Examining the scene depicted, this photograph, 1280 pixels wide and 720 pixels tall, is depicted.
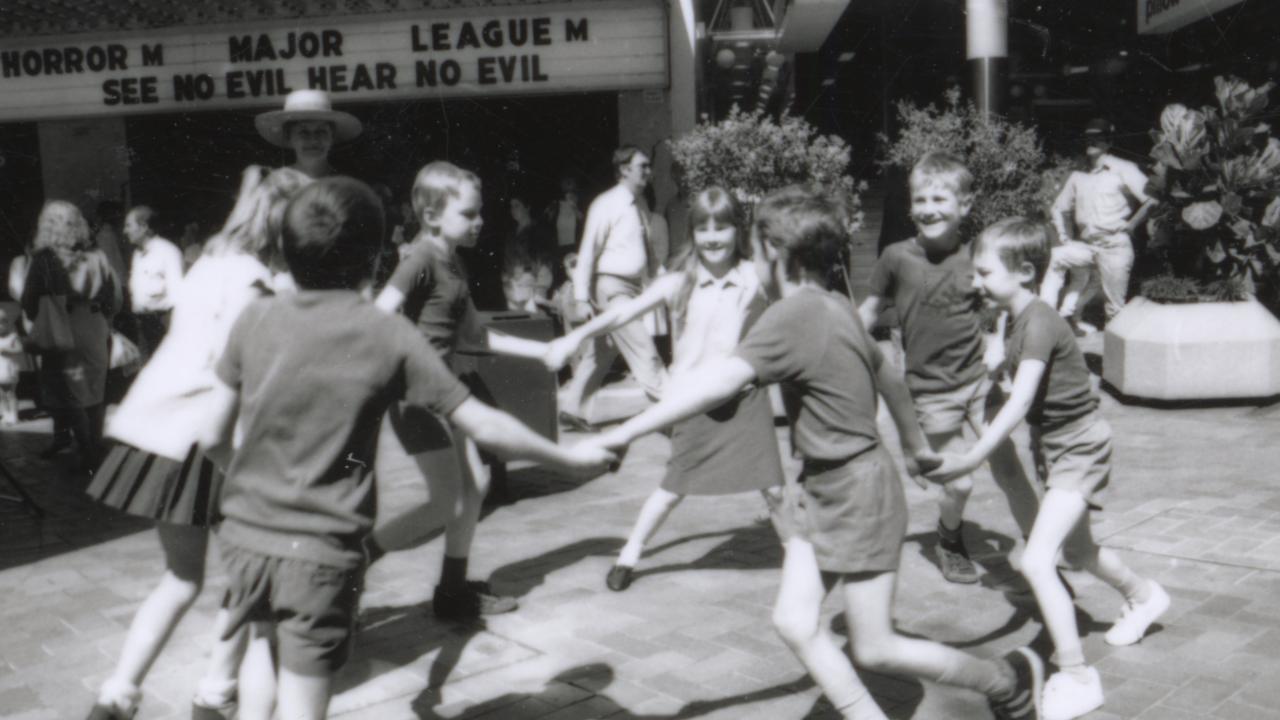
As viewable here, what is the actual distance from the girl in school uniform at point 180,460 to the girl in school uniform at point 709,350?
4.87 feet

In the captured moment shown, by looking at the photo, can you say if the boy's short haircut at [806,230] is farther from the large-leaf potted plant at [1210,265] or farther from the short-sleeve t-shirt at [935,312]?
the large-leaf potted plant at [1210,265]

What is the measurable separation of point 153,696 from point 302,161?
213cm

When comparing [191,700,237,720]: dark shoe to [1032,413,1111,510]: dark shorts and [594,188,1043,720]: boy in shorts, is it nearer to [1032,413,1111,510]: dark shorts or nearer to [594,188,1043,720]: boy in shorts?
[594,188,1043,720]: boy in shorts

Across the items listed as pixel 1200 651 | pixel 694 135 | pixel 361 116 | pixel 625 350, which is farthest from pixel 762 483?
pixel 361 116

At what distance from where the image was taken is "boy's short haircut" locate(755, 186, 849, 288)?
3.03 m

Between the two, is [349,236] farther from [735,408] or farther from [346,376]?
[735,408]

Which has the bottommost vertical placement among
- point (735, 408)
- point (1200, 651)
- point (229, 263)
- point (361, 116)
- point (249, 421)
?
point (1200, 651)

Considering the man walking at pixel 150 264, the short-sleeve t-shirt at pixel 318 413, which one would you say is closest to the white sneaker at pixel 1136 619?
the short-sleeve t-shirt at pixel 318 413

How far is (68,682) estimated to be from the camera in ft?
13.4

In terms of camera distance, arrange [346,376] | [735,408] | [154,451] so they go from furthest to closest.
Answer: [735,408], [154,451], [346,376]

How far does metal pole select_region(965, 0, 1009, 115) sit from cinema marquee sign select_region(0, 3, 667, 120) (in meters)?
Answer: 3.19

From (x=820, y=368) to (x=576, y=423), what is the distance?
213 inches

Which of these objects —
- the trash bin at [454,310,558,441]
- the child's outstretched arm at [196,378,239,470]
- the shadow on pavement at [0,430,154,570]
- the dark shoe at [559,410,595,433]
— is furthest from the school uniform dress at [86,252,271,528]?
the dark shoe at [559,410,595,433]

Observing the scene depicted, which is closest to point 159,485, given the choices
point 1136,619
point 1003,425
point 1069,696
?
point 1003,425
